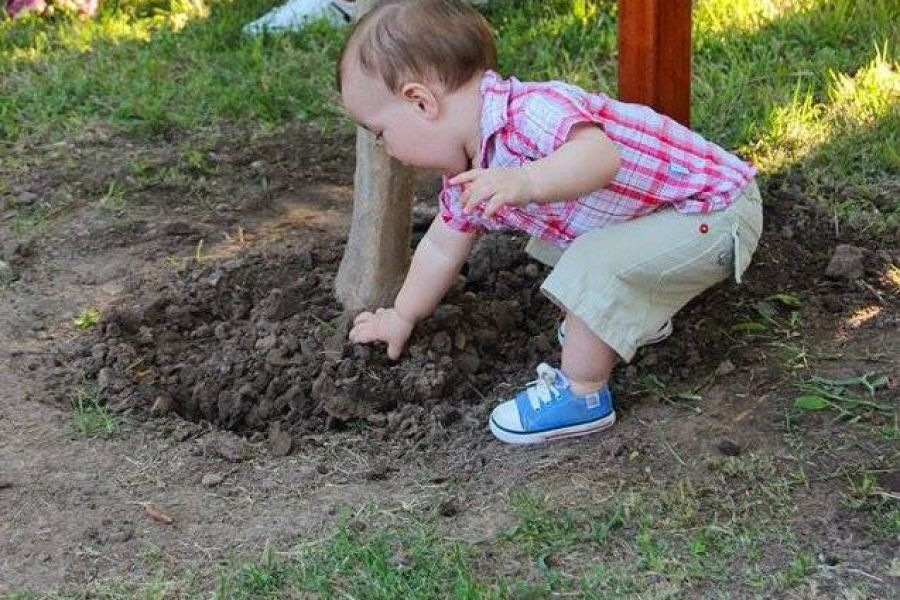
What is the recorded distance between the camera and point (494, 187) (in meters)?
2.59

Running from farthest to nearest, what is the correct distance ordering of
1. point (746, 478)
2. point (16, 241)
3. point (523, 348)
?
point (16, 241) < point (523, 348) < point (746, 478)

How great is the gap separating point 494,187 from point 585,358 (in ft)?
1.95

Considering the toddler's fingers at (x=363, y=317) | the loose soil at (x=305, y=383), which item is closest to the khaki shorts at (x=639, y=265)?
the loose soil at (x=305, y=383)

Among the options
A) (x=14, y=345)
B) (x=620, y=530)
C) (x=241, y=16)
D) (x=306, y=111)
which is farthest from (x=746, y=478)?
(x=241, y=16)

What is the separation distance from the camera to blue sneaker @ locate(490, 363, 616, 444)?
3.00m

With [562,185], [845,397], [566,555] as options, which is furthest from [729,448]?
[562,185]

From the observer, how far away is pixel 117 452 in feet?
9.90

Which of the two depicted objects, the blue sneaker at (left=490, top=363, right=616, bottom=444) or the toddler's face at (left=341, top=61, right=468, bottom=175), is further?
the blue sneaker at (left=490, top=363, right=616, bottom=444)

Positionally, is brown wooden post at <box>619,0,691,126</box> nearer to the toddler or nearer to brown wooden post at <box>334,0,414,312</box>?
the toddler

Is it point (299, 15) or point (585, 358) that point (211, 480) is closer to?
point (585, 358)

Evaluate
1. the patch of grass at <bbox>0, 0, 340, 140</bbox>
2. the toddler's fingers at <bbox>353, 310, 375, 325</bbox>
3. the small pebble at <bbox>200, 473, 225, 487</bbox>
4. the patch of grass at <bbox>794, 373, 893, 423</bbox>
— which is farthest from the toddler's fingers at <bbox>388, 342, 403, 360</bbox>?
the patch of grass at <bbox>0, 0, 340, 140</bbox>

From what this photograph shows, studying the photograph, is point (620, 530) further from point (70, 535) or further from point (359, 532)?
point (70, 535)

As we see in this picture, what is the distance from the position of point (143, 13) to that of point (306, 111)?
64.3 inches

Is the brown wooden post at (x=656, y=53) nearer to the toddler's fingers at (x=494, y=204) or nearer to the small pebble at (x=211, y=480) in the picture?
the toddler's fingers at (x=494, y=204)
